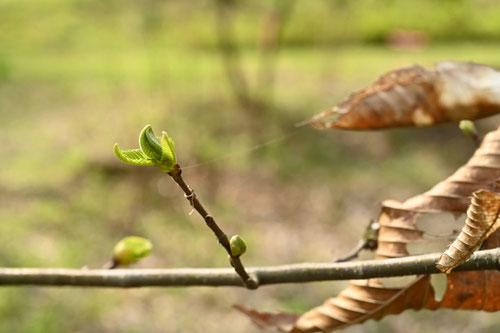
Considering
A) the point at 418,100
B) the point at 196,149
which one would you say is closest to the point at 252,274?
the point at 418,100

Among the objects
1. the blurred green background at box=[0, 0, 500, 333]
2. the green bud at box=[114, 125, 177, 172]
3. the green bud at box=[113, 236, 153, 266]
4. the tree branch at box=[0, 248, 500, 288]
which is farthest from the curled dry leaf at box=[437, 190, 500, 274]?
the blurred green background at box=[0, 0, 500, 333]

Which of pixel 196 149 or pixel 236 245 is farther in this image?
pixel 196 149

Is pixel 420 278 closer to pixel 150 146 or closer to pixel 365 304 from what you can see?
pixel 365 304

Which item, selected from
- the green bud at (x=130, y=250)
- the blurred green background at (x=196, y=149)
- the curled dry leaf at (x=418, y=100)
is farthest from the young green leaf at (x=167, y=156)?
the blurred green background at (x=196, y=149)

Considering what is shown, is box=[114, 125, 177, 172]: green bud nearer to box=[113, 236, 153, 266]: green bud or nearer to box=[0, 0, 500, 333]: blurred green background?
box=[113, 236, 153, 266]: green bud

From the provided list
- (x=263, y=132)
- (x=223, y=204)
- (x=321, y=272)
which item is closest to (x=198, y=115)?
(x=263, y=132)

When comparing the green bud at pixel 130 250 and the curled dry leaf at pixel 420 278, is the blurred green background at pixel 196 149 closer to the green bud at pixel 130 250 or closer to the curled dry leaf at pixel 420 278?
the green bud at pixel 130 250

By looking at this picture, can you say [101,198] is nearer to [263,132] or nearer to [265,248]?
[265,248]
